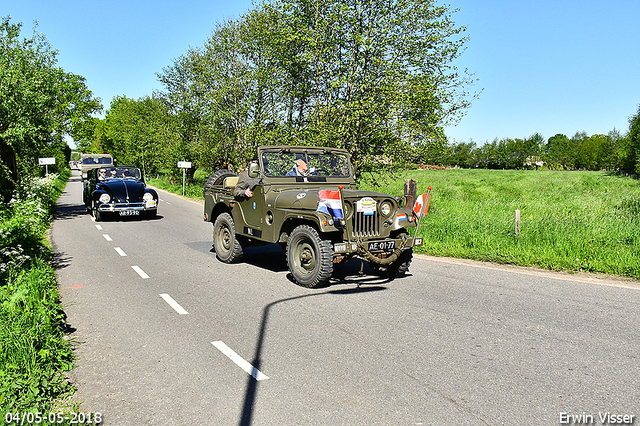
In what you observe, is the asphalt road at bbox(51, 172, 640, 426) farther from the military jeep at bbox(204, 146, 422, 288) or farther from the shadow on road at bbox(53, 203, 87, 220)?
the shadow on road at bbox(53, 203, 87, 220)

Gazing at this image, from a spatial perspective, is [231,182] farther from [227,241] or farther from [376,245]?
[376,245]

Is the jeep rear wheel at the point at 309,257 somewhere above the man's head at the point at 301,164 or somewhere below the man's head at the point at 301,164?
below


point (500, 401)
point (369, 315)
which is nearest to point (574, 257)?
point (369, 315)

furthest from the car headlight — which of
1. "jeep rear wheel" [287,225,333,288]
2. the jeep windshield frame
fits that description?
the jeep windshield frame

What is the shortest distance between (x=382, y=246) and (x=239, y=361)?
133 inches

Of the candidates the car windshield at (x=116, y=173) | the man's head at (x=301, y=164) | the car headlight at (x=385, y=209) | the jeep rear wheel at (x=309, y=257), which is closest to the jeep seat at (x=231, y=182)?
the man's head at (x=301, y=164)

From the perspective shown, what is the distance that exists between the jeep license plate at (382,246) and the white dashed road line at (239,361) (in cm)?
294

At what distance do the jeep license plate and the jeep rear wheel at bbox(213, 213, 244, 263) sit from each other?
10.2 feet

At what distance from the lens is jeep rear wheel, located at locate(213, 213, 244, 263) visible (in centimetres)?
913

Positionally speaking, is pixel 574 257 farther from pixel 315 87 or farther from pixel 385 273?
pixel 315 87

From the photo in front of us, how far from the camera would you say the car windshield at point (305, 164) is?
28.0 feet

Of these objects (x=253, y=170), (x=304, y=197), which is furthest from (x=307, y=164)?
(x=304, y=197)

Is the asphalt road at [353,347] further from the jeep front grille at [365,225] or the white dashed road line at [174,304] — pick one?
the jeep front grille at [365,225]

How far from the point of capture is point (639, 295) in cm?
675
